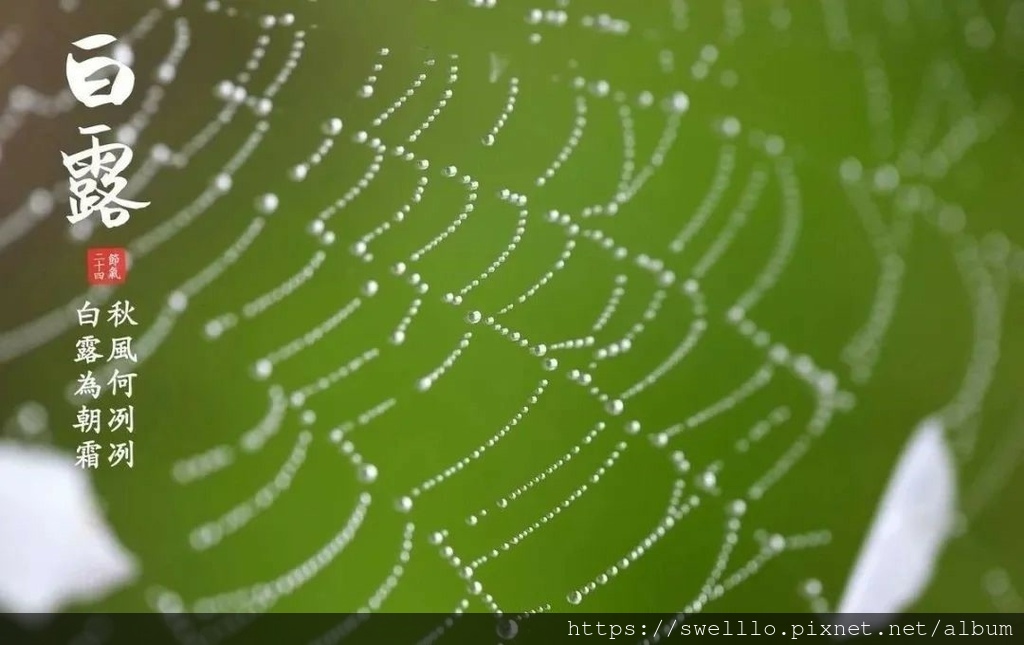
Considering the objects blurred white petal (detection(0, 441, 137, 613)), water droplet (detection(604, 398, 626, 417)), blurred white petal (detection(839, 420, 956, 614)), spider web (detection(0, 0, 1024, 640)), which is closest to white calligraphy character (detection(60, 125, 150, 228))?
spider web (detection(0, 0, 1024, 640))

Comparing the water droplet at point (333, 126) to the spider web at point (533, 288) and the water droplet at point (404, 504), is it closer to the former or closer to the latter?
the spider web at point (533, 288)

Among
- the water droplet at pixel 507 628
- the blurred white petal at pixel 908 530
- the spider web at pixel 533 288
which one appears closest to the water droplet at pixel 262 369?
the spider web at pixel 533 288

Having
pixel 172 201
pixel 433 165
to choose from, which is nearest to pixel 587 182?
pixel 433 165

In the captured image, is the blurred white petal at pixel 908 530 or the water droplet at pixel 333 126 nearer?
the water droplet at pixel 333 126

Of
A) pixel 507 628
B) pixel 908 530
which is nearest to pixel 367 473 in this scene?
pixel 507 628

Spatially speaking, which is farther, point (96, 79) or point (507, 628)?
point (507, 628)

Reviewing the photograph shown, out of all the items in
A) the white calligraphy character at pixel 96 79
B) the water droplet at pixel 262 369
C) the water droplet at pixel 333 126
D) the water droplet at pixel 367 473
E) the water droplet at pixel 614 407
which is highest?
→ the water droplet at pixel 333 126

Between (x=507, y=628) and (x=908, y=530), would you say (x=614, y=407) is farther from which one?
(x=908, y=530)
